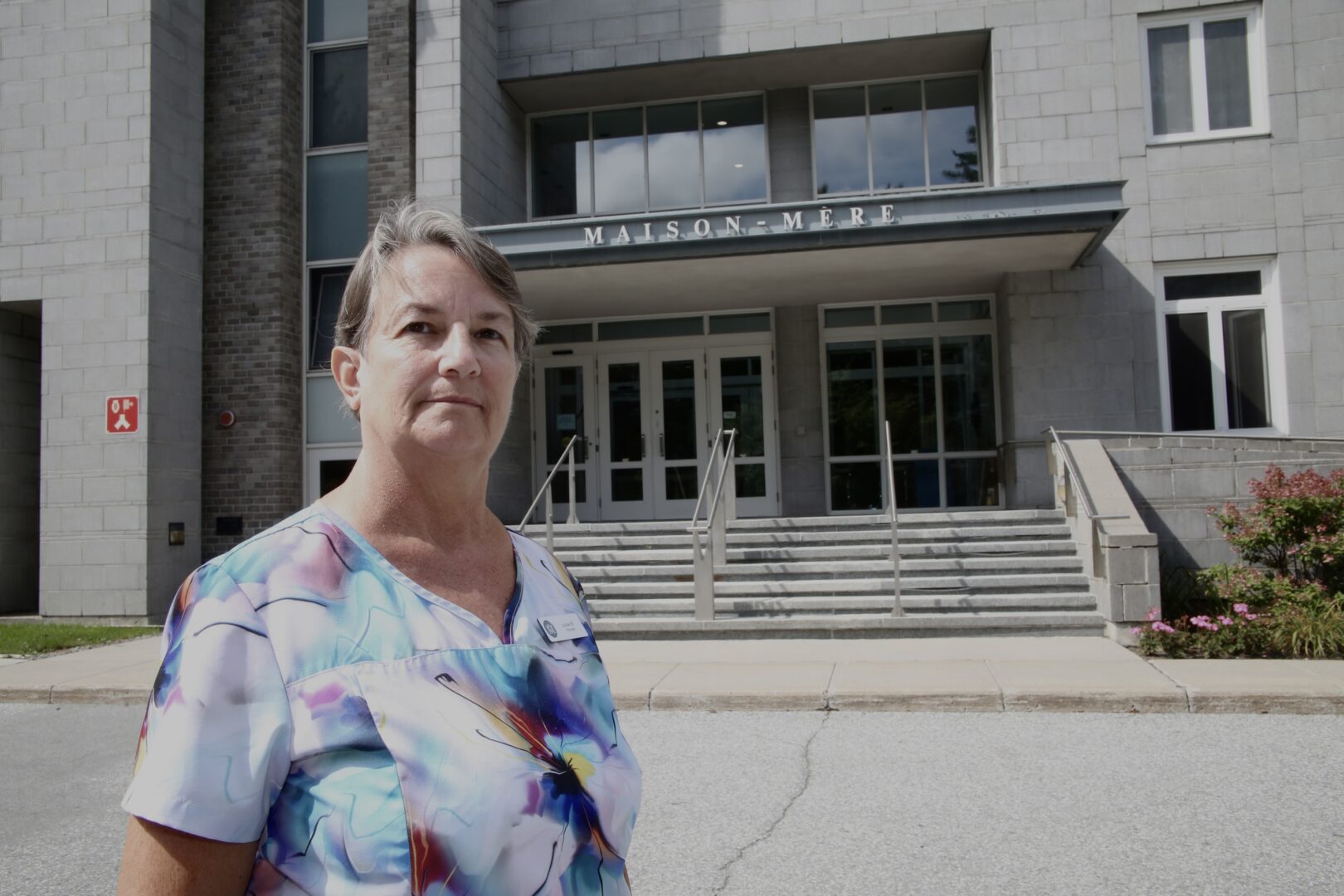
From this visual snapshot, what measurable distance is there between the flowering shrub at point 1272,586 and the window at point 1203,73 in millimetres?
5530

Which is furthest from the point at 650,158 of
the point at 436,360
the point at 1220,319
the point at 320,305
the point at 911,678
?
the point at 436,360

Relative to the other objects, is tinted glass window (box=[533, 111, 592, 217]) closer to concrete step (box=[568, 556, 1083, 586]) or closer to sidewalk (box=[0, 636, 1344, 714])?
concrete step (box=[568, 556, 1083, 586])

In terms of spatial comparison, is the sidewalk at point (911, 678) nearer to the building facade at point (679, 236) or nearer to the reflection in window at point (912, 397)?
the building facade at point (679, 236)

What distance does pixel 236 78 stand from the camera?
51.4ft

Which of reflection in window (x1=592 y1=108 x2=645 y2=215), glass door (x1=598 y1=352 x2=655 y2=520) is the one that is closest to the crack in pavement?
glass door (x1=598 y1=352 x2=655 y2=520)

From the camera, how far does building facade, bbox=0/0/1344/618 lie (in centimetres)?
1384

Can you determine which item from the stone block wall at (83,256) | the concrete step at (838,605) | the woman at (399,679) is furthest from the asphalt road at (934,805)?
the stone block wall at (83,256)

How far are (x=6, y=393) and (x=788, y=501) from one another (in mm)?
11725

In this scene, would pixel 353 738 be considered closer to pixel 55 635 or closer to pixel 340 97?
pixel 55 635

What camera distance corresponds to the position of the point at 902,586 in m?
11.8

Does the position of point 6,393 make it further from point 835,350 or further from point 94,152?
point 835,350

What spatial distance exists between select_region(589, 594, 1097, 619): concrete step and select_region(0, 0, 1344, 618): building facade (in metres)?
3.54

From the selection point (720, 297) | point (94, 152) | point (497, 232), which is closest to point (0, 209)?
point (94, 152)

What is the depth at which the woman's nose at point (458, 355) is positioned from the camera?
161 centimetres
